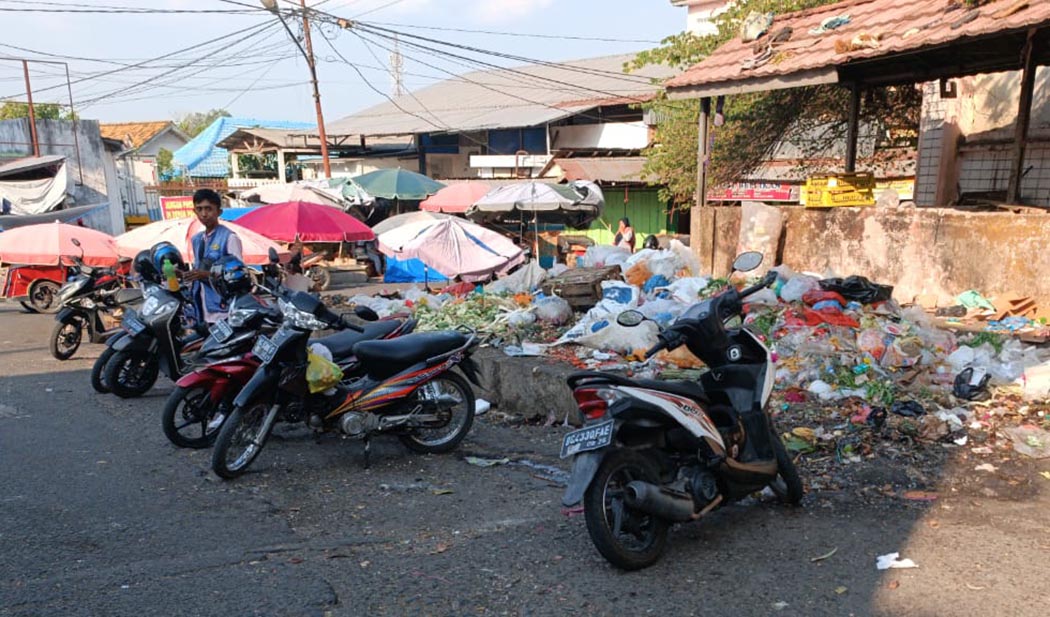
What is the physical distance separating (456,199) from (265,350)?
15.2 metres

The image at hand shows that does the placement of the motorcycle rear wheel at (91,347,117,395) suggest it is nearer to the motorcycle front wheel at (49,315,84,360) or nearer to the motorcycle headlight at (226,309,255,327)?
the motorcycle front wheel at (49,315,84,360)

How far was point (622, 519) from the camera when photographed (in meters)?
3.58

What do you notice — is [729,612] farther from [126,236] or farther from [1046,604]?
[126,236]

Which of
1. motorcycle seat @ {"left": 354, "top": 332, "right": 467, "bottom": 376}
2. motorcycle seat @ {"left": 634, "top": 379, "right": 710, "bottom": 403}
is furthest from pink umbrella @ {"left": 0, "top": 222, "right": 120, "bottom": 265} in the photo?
motorcycle seat @ {"left": 634, "top": 379, "right": 710, "bottom": 403}

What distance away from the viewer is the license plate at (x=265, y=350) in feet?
15.5

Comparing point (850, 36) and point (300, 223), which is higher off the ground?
point (850, 36)

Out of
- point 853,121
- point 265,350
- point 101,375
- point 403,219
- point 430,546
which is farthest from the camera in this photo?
point 403,219

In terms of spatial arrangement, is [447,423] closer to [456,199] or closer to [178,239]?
[178,239]

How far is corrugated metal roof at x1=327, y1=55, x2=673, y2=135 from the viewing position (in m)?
23.0

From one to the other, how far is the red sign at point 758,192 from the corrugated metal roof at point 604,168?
8.96ft

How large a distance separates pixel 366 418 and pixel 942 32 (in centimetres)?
661

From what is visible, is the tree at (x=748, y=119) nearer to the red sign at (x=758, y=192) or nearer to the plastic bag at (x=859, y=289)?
the red sign at (x=758, y=192)

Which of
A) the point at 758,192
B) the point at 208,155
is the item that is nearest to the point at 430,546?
the point at 758,192

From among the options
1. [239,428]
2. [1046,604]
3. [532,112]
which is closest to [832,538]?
[1046,604]
